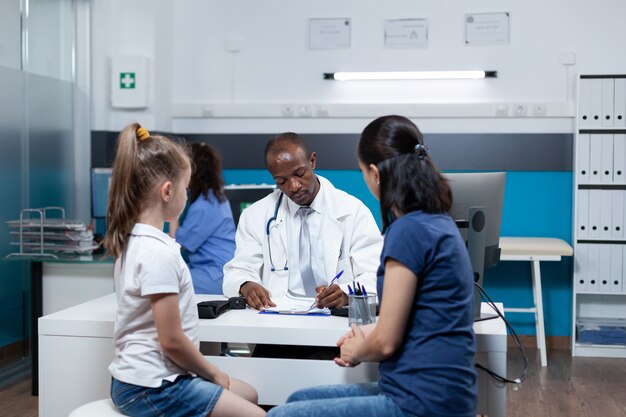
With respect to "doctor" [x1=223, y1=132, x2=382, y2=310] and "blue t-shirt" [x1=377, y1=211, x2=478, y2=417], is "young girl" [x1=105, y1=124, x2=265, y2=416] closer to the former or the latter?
"blue t-shirt" [x1=377, y1=211, x2=478, y2=417]

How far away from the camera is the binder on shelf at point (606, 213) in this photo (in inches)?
183

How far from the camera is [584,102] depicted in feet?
15.2

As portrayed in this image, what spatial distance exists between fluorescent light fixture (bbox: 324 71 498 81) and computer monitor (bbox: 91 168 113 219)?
1.58 m

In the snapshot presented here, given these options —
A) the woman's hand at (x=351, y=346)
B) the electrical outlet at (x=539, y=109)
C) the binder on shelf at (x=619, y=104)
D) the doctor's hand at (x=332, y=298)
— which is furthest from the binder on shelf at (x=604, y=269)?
the woman's hand at (x=351, y=346)

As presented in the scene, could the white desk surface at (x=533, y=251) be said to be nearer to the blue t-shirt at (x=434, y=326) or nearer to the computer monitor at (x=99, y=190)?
the computer monitor at (x=99, y=190)

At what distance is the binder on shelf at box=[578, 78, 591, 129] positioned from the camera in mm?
4621

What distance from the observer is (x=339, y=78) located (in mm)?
5105

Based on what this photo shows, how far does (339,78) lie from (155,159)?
3.32 m

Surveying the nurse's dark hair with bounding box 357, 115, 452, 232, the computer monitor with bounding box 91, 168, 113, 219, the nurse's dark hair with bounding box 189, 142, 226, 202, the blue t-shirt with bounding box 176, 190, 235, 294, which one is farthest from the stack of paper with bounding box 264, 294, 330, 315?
the computer monitor with bounding box 91, 168, 113, 219

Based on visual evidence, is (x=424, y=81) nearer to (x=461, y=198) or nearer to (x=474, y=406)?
(x=461, y=198)

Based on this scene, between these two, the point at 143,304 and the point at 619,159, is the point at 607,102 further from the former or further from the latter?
the point at 143,304

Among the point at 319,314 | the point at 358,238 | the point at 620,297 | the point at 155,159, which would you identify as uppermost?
the point at 155,159

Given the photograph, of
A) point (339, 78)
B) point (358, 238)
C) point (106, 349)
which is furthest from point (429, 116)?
point (106, 349)

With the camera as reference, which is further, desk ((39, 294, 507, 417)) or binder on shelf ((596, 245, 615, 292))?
binder on shelf ((596, 245, 615, 292))
